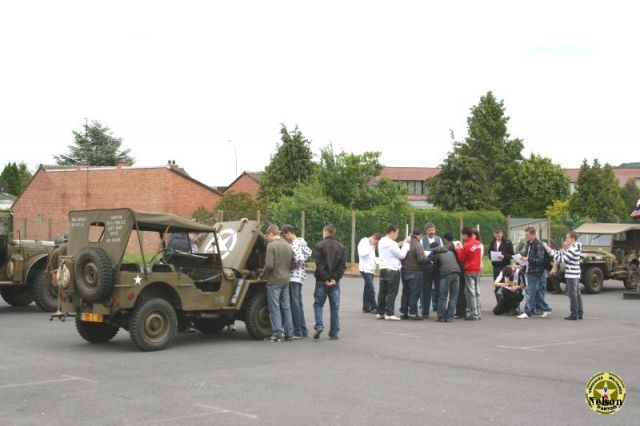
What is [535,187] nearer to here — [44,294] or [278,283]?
[44,294]

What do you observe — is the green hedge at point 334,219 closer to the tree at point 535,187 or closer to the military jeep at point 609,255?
the military jeep at point 609,255

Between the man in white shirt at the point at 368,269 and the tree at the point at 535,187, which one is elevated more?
the tree at the point at 535,187

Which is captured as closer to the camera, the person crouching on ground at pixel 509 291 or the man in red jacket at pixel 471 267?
the man in red jacket at pixel 471 267

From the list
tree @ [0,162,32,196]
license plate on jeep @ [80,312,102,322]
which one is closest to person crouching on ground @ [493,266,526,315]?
license plate on jeep @ [80,312,102,322]

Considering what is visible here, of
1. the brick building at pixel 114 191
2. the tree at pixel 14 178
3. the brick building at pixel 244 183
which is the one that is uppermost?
the tree at pixel 14 178

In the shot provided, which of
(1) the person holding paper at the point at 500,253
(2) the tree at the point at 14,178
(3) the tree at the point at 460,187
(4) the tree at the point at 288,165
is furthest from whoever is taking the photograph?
(2) the tree at the point at 14,178

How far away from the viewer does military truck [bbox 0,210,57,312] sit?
56.5 feet

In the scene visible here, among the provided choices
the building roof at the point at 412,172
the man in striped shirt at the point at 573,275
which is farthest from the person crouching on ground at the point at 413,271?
the building roof at the point at 412,172

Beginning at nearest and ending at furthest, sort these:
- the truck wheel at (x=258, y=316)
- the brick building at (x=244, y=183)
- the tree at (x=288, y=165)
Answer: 1. the truck wheel at (x=258, y=316)
2. the tree at (x=288, y=165)
3. the brick building at (x=244, y=183)

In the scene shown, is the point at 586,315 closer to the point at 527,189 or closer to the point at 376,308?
the point at 376,308

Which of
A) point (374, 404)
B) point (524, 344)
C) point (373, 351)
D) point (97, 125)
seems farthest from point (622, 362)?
point (97, 125)

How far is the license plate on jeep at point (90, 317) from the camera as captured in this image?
457 inches

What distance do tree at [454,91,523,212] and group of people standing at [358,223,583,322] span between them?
58.1 m

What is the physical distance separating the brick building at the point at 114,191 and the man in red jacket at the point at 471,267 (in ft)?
111
